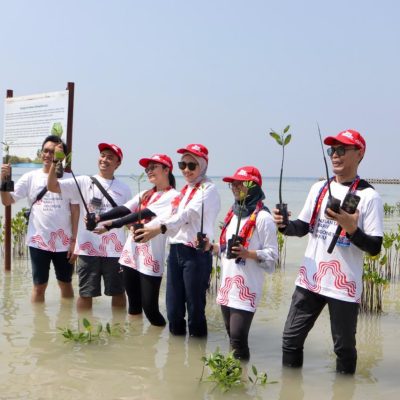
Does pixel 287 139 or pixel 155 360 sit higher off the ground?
pixel 287 139

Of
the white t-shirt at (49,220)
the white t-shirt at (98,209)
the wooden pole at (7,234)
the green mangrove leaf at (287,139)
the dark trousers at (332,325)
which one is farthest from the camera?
the wooden pole at (7,234)

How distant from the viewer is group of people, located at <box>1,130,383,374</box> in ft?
12.5

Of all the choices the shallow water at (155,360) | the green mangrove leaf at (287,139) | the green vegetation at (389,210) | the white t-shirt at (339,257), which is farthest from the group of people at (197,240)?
the green vegetation at (389,210)

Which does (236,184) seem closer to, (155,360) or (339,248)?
(339,248)

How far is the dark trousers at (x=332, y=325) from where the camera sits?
3.79m

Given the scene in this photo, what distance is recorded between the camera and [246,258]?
418 cm

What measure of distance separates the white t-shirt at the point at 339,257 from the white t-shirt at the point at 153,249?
59.7 inches

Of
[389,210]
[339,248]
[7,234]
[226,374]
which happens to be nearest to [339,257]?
[339,248]

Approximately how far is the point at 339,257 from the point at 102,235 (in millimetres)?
2686

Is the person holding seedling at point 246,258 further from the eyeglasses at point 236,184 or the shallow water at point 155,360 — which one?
the shallow water at point 155,360

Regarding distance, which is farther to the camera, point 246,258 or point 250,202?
point 250,202

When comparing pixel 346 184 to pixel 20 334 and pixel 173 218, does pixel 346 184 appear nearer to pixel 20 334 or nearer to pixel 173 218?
pixel 173 218

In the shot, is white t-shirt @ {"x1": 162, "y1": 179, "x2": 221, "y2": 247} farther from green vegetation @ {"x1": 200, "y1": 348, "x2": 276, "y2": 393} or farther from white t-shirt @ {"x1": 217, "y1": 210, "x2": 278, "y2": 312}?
green vegetation @ {"x1": 200, "y1": 348, "x2": 276, "y2": 393}

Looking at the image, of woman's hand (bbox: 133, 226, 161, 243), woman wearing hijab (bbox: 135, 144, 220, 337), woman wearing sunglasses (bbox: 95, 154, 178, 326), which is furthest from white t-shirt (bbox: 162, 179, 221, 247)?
woman wearing sunglasses (bbox: 95, 154, 178, 326)
